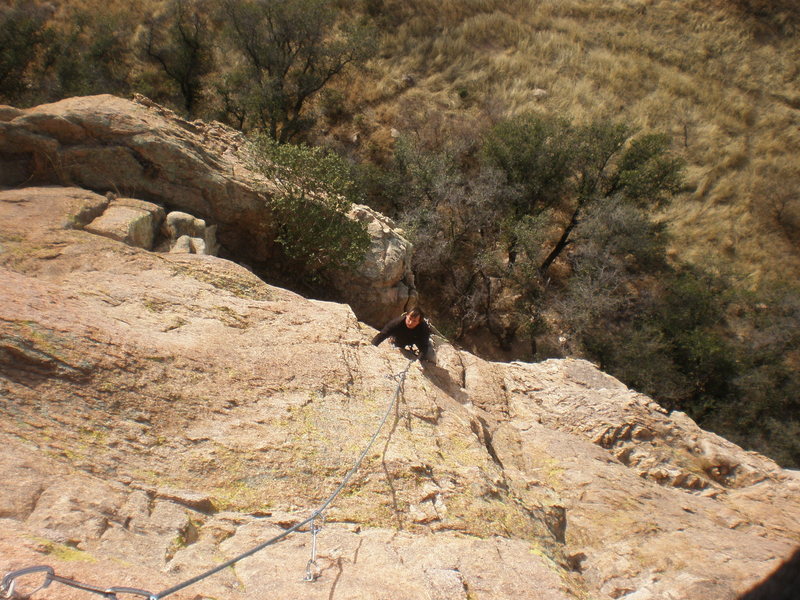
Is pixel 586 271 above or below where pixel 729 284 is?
below

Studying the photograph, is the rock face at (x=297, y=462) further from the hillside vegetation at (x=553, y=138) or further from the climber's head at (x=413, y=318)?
the hillside vegetation at (x=553, y=138)

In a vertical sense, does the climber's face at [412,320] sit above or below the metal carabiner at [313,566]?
above

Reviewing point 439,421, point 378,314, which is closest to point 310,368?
point 439,421

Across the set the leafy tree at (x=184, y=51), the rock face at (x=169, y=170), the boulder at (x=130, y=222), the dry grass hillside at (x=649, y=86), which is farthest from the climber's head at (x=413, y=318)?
the leafy tree at (x=184, y=51)

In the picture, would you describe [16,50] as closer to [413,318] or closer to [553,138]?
[553,138]

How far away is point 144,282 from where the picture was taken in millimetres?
5738

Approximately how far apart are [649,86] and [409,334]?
79.0 feet

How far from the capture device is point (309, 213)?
10.8 m

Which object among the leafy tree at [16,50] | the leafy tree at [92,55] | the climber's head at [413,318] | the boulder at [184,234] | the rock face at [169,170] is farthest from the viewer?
the leafy tree at [92,55]

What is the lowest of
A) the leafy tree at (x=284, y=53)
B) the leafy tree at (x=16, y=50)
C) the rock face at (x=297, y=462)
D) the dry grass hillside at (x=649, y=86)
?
the leafy tree at (x=16, y=50)

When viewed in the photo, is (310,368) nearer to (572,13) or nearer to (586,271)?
(586,271)

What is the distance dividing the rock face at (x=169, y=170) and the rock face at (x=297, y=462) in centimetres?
157

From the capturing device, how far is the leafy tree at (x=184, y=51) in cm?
1995

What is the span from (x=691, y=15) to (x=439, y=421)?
101ft
